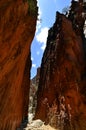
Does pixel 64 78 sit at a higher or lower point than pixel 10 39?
higher

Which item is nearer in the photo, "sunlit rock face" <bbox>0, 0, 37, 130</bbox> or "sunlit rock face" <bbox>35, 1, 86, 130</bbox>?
"sunlit rock face" <bbox>0, 0, 37, 130</bbox>

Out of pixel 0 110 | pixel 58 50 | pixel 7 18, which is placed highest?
pixel 58 50

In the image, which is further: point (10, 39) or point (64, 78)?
point (64, 78)

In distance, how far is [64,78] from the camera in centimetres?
3425

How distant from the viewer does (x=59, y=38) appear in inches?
1502

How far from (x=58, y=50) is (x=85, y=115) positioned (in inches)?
361

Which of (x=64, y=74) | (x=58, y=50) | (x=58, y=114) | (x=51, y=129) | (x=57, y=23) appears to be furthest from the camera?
(x=57, y=23)

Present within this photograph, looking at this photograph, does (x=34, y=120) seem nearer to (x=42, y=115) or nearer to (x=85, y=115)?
(x=42, y=115)

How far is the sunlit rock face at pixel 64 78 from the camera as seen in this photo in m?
31.7

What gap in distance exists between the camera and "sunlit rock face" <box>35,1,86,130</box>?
31.7 m

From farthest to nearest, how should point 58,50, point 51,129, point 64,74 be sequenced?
point 58,50, point 64,74, point 51,129

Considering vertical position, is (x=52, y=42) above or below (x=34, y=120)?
above

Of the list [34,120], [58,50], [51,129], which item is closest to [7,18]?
[51,129]

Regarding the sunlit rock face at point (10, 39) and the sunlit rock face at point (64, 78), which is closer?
the sunlit rock face at point (10, 39)
